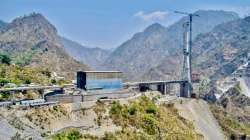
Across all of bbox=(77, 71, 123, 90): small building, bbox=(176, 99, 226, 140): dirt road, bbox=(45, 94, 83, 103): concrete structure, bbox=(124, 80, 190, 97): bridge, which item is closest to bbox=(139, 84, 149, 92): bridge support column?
bbox=(124, 80, 190, 97): bridge

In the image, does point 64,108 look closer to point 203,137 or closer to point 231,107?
point 203,137

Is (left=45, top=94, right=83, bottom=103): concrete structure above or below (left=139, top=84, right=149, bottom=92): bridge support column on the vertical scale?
Answer: below

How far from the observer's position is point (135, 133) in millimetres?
79375

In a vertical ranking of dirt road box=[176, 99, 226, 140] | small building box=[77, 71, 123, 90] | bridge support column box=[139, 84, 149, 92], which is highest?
small building box=[77, 71, 123, 90]

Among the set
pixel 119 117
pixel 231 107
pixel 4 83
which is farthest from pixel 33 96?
pixel 231 107

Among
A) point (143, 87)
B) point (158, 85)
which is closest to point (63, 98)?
point (143, 87)

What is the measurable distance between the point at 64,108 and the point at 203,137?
34163 mm

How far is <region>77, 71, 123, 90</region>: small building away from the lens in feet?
292

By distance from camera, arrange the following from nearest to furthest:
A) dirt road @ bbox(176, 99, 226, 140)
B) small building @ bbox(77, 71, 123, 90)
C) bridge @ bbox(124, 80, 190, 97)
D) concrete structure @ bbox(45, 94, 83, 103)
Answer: concrete structure @ bbox(45, 94, 83, 103), small building @ bbox(77, 71, 123, 90), dirt road @ bbox(176, 99, 226, 140), bridge @ bbox(124, 80, 190, 97)

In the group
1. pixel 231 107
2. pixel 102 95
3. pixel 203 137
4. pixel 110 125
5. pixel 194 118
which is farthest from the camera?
pixel 231 107

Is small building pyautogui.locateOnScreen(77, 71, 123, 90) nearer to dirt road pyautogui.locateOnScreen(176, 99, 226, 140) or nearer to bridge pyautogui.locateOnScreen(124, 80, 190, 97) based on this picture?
bridge pyautogui.locateOnScreen(124, 80, 190, 97)

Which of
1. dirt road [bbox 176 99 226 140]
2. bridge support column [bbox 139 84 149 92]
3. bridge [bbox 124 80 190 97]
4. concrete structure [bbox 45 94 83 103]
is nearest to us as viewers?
concrete structure [bbox 45 94 83 103]

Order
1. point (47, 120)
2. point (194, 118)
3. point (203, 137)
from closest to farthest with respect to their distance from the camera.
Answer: point (47, 120), point (203, 137), point (194, 118)

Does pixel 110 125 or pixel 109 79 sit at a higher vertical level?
pixel 109 79
